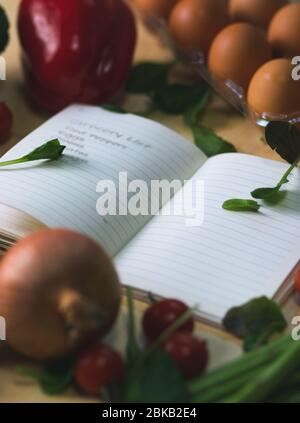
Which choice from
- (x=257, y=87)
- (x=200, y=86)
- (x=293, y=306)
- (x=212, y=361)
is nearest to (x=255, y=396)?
(x=212, y=361)

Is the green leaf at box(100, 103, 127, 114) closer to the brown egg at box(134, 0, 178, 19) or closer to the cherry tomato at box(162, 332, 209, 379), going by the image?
the brown egg at box(134, 0, 178, 19)

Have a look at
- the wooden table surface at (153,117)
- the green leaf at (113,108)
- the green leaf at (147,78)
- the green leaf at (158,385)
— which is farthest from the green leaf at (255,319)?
the green leaf at (147,78)

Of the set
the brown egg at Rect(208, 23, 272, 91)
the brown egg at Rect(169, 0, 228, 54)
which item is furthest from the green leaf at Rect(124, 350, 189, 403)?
the brown egg at Rect(169, 0, 228, 54)

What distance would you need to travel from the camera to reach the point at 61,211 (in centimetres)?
97

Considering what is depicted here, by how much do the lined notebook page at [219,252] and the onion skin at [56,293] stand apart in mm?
124

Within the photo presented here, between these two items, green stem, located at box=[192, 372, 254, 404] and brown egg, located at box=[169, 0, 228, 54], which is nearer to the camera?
green stem, located at box=[192, 372, 254, 404]

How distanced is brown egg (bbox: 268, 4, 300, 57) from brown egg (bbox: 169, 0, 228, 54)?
89mm

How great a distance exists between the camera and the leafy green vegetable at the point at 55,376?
0.79 m

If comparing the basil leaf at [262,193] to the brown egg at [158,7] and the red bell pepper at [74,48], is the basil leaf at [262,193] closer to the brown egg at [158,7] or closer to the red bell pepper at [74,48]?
the red bell pepper at [74,48]

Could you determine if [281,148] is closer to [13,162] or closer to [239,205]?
[239,205]

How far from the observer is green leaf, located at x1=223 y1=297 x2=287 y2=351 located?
847 millimetres

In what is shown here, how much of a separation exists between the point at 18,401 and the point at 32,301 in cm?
11

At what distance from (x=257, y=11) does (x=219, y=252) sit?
1.75 ft

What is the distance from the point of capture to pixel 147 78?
135cm
